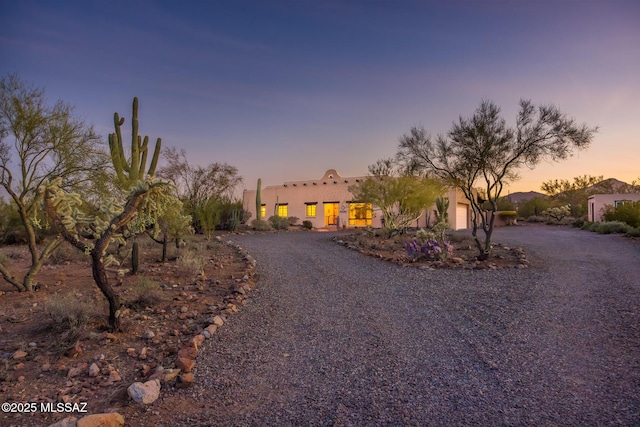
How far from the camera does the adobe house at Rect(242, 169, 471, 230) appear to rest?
27914 mm

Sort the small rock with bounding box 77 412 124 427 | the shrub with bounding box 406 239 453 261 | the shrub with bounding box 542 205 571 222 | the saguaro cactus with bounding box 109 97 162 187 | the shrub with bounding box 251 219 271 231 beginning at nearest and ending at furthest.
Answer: the small rock with bounding box 77 412 124 427 < the saguaro cactus with bounding box 109 97 162 187 < the shrub with bounding box 406 239 453 261 < the shrub with bounding box 251 219 271 231 < the shrub with bounding box 542 205 571 222

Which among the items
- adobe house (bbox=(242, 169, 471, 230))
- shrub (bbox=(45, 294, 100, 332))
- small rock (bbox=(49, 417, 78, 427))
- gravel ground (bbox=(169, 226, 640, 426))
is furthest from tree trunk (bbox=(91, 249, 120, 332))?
adobe house (bbox=(242, 169, 471, 230))

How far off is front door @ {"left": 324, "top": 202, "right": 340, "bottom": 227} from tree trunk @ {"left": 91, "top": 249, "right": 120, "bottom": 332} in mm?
25409

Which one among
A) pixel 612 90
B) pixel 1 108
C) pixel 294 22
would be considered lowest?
pixel 1 108

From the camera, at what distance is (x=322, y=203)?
3008 centimetres

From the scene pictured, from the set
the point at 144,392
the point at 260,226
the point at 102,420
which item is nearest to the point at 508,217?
the point at 260,226

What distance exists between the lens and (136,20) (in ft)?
32.1

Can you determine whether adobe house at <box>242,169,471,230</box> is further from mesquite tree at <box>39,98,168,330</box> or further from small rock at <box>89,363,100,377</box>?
small rock at <box>89,363,100,377</box>

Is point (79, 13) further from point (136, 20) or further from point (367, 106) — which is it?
point (367, 106)

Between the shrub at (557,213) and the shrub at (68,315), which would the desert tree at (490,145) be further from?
the shrub at (557,213)

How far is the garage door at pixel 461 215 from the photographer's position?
26.6 m

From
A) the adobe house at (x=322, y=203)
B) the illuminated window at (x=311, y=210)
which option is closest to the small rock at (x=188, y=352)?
the adobe house at (x=322, y=203)

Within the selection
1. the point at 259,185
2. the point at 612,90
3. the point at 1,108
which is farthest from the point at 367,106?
the point at 259,185

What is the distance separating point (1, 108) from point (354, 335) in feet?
27.5
